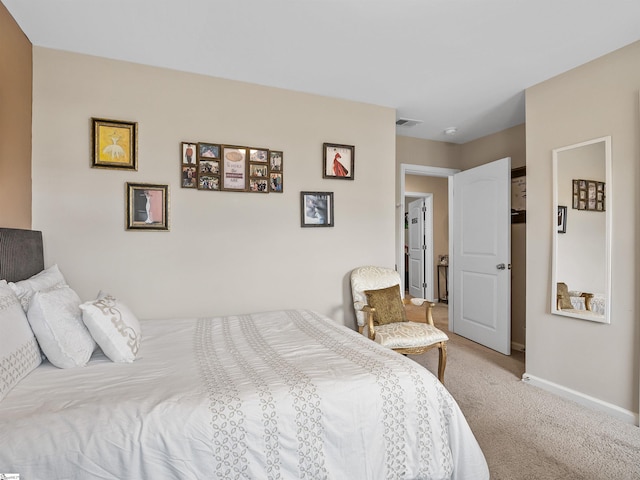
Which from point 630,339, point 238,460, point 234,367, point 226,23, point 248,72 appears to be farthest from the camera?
point 248,72

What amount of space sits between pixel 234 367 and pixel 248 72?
7.69ft

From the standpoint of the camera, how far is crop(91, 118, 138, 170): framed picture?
2.51 metres

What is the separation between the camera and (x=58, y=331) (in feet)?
5.16

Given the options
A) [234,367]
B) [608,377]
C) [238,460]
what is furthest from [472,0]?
[608,377]

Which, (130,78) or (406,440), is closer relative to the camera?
(406,440)

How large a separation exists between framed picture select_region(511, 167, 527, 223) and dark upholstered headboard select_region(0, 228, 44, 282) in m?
4.62

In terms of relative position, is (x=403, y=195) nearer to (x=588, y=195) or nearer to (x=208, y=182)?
(x=588, y=195)

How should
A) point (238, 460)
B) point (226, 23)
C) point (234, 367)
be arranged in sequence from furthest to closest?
point (226, 23) → point (234, 367) → point (238, 460)

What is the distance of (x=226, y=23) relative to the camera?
2.14 metres

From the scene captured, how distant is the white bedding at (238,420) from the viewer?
44.0 inches

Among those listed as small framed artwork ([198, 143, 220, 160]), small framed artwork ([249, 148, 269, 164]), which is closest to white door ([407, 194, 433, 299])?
small framed artwork ([249, 148, 269, 164])

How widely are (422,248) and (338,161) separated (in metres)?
4.34

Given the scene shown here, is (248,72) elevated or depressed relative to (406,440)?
elevated

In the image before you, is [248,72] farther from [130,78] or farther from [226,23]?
[130,78]
